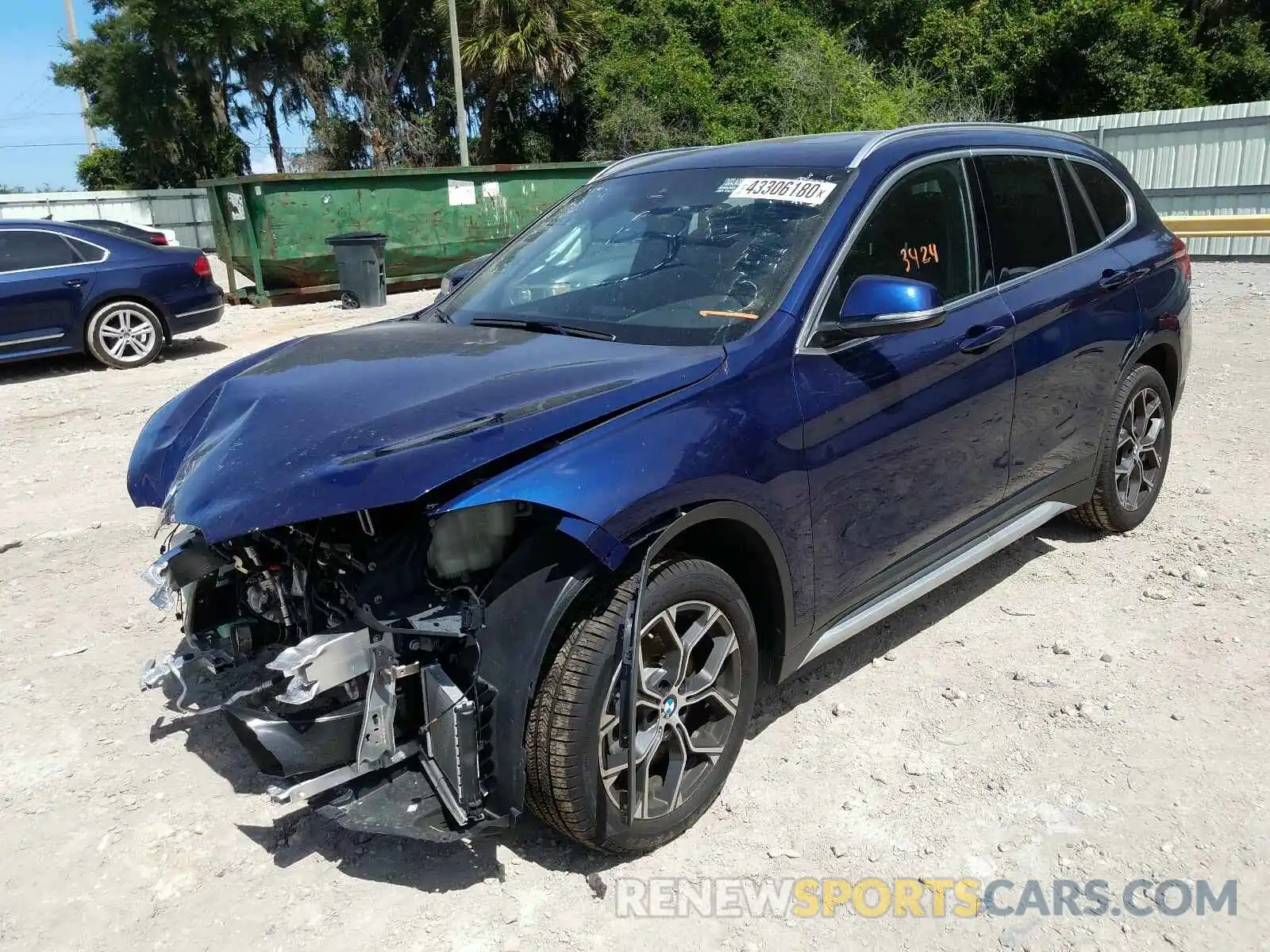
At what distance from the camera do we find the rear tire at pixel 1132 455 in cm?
460

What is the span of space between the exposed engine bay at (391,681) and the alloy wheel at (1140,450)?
3291 millimetres

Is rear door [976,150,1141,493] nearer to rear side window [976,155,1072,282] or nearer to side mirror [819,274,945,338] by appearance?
rear side window [976,155,1072,282]

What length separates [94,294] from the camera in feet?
35.0

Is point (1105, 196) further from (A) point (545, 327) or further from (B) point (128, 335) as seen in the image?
(B) point (128, 335)

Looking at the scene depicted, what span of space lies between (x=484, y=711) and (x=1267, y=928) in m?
2.04

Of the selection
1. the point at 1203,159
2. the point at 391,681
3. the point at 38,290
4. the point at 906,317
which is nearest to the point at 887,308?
the point at 906,317

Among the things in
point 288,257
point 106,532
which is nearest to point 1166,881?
point 106,532

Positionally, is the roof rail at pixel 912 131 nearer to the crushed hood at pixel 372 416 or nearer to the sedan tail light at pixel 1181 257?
the sedan tail light at pixel 1181 257

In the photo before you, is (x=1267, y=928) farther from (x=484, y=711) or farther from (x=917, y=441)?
(x=484, y=711)

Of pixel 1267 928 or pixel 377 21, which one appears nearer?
pixel 1267 928

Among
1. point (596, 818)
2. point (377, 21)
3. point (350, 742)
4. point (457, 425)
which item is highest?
point (377, 21)

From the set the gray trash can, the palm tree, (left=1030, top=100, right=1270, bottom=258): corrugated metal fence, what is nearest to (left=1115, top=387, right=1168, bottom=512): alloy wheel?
the gray trash can

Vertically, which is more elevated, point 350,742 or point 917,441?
point 917,441

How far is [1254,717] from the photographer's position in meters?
3.47
